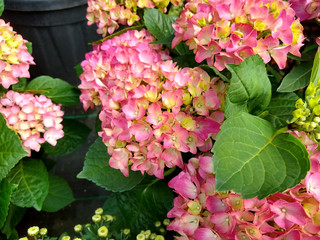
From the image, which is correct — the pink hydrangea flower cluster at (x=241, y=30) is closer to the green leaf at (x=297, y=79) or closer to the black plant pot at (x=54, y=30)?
the green leaf at (x=297, y=79)

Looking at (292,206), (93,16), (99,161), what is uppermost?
(93,16)

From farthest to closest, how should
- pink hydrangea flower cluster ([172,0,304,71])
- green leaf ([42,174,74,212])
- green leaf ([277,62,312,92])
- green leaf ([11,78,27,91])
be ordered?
green leaf ([42,174,74,212])
green leaf ([11,78,27,91])
green leaf ([277,62,312,92])
pink hydrangea flower cluster ([172,0,304,71])

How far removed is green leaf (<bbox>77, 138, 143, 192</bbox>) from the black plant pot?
94 centimetres

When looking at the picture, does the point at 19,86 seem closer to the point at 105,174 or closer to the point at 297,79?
the point at 105,174

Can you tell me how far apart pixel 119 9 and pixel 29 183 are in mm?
531

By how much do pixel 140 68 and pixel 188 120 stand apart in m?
0.15

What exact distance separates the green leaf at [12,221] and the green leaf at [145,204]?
433 millimetres

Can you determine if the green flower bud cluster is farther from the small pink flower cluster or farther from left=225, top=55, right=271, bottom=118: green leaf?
the small pink flower cluster

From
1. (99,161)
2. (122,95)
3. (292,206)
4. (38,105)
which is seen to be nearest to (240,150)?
(292,206)

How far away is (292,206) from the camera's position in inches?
20.0

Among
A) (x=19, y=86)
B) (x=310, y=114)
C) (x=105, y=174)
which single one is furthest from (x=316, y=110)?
(x=19, y=86)

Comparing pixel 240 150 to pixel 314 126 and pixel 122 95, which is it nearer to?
pixel 314 126

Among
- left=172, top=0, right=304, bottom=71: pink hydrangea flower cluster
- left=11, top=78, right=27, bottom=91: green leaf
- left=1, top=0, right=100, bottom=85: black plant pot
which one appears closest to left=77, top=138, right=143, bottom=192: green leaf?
left=172, top=0, right=304, bottom=71: pink hydrangea flower cluster

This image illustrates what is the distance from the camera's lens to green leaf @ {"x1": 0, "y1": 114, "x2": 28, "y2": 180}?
0.79 m
